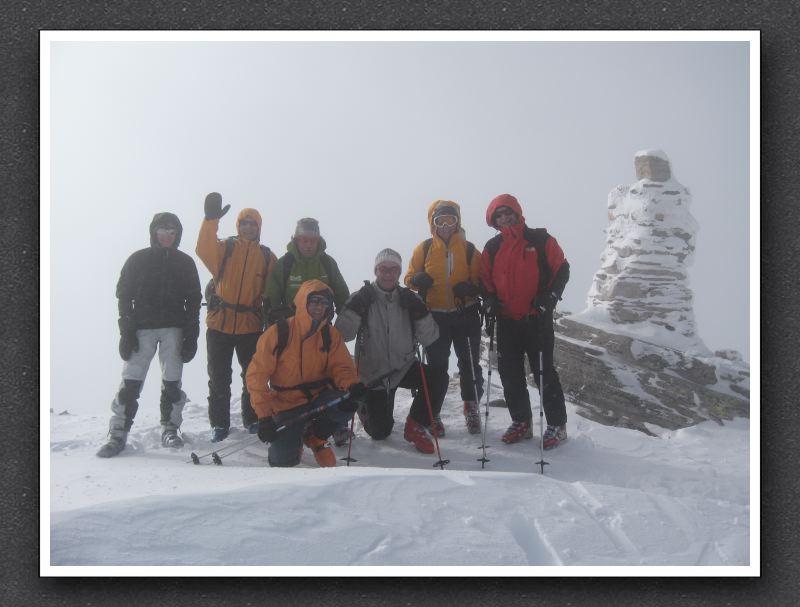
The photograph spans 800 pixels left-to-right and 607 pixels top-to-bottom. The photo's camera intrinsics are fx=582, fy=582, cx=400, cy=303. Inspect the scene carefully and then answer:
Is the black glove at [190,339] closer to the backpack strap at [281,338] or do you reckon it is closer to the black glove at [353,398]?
the backpack strap at [281,338]

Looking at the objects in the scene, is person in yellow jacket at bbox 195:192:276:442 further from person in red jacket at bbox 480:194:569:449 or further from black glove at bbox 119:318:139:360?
person in red jacket at bbox 480:194:569:449

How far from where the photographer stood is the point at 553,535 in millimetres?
3172

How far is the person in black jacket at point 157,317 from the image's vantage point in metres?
4.48

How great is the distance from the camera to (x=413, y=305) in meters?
4.65

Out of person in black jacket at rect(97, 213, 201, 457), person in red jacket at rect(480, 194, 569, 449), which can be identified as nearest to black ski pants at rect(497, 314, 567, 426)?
person in red jacket at rect(480, 194, 569, 449)

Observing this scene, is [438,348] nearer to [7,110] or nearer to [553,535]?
[553,535]

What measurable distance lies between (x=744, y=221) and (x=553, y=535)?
93.6 inches

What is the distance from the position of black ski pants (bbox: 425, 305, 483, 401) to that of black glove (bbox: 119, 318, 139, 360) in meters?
2.32

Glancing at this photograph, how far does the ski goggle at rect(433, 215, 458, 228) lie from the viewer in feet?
15.9

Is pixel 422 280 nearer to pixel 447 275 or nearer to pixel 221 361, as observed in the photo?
pixel 447 275

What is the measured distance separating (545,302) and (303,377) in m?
1.95

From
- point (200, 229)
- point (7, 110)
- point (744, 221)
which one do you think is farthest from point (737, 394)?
point (7, 110)

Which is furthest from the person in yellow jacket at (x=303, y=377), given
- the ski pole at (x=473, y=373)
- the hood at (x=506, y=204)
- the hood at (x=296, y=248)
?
the hood at (x=506, y=204)

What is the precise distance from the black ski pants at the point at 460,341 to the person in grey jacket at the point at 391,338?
5.4 inches
